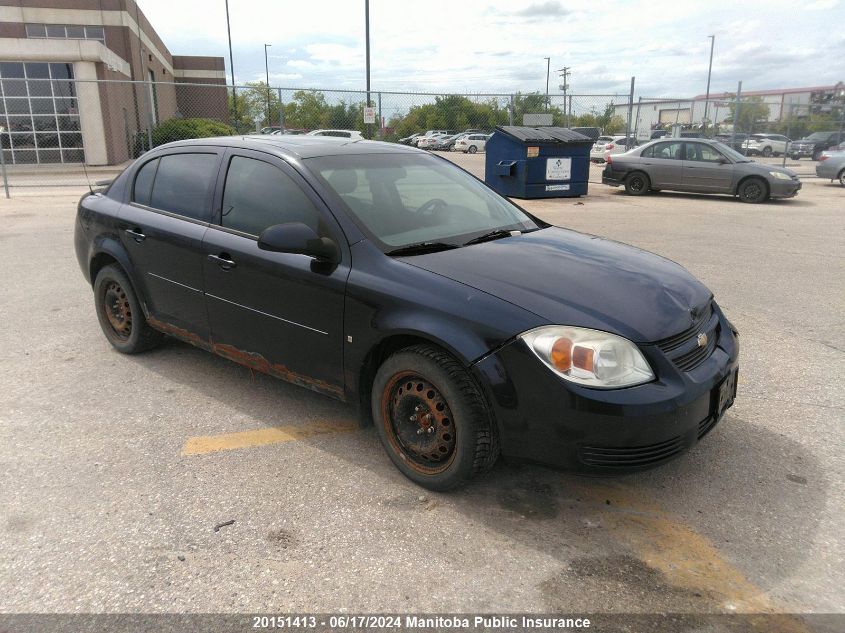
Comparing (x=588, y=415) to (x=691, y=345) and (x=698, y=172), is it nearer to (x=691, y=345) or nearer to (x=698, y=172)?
(x=691, y=345)

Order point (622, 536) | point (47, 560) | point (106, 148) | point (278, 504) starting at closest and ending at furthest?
1. point (47, 560)
2. point (622, 536)
3. point (278, 504)
4. point (106, 148)

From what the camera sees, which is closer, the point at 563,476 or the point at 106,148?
the point at 563,476

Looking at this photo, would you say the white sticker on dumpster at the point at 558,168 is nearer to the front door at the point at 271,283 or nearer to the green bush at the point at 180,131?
the front door at the point at 271,283

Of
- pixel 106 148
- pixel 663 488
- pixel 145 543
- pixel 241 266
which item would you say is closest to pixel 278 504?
pixel 145 543

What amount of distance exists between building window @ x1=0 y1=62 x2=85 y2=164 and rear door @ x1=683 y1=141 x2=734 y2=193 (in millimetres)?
20688

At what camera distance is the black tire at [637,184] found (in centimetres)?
1603

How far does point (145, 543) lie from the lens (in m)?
2.67

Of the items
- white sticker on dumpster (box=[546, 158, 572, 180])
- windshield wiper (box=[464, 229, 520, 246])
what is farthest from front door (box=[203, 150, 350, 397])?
white sticker on dumpster (box=[546, 158, 572, 180])

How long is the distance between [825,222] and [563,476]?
1119 centimetres

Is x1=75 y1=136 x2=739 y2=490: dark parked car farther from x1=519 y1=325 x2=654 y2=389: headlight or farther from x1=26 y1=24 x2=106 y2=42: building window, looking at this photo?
x1=26 y1=24 x2=106 y2=42: building window

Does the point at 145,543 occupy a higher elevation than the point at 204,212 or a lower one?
lower

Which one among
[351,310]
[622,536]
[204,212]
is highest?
[204,212]

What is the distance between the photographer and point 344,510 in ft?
9.52

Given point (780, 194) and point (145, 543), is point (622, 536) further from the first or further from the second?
point (780, 194)
